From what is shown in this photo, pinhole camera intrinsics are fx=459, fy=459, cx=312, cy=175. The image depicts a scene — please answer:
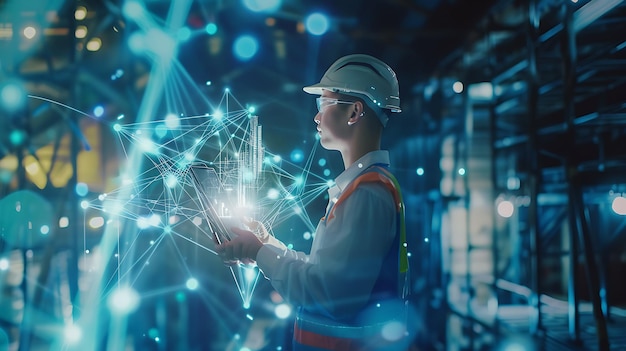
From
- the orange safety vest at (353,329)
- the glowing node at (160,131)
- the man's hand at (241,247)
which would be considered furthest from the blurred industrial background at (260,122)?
the orange safety vest at (353,329)

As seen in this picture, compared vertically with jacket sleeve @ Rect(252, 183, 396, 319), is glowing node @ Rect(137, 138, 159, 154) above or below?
above

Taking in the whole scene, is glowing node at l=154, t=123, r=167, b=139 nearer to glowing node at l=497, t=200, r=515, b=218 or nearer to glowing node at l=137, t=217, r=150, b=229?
glowing node at l=137, t=217, r=150, b=229

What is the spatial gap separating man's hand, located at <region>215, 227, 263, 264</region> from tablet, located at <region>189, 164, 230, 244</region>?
40 millimetres

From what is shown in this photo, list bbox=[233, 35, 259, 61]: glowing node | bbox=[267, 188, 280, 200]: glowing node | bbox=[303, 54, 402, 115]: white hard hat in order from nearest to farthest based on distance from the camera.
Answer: bbox=[303, 54, 402, 115]: white hard hat → bbox=[267, 188, 280, 200]: glowing node → bbox=[233, 35, 259, 61]: glowing node

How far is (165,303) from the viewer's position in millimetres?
4633

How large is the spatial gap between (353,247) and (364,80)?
0.73m

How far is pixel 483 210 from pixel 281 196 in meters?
8.18

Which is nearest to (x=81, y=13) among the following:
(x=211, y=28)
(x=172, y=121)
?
(x=211, y=28)

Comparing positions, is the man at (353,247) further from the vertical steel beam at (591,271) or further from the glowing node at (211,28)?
the glowing node at (211,28)

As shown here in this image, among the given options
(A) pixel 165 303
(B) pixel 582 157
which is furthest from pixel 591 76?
(A) pixel 165 303

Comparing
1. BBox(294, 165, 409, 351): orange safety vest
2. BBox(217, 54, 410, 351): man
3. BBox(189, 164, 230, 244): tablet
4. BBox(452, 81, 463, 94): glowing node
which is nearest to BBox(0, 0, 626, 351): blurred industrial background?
BBox(452, 81, 463, 94): glowing node

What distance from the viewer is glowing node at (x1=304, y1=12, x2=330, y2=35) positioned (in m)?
4.79

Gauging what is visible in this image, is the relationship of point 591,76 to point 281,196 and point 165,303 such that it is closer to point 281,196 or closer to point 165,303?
point 281,196

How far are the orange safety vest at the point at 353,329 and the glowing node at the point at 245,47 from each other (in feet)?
10.2
